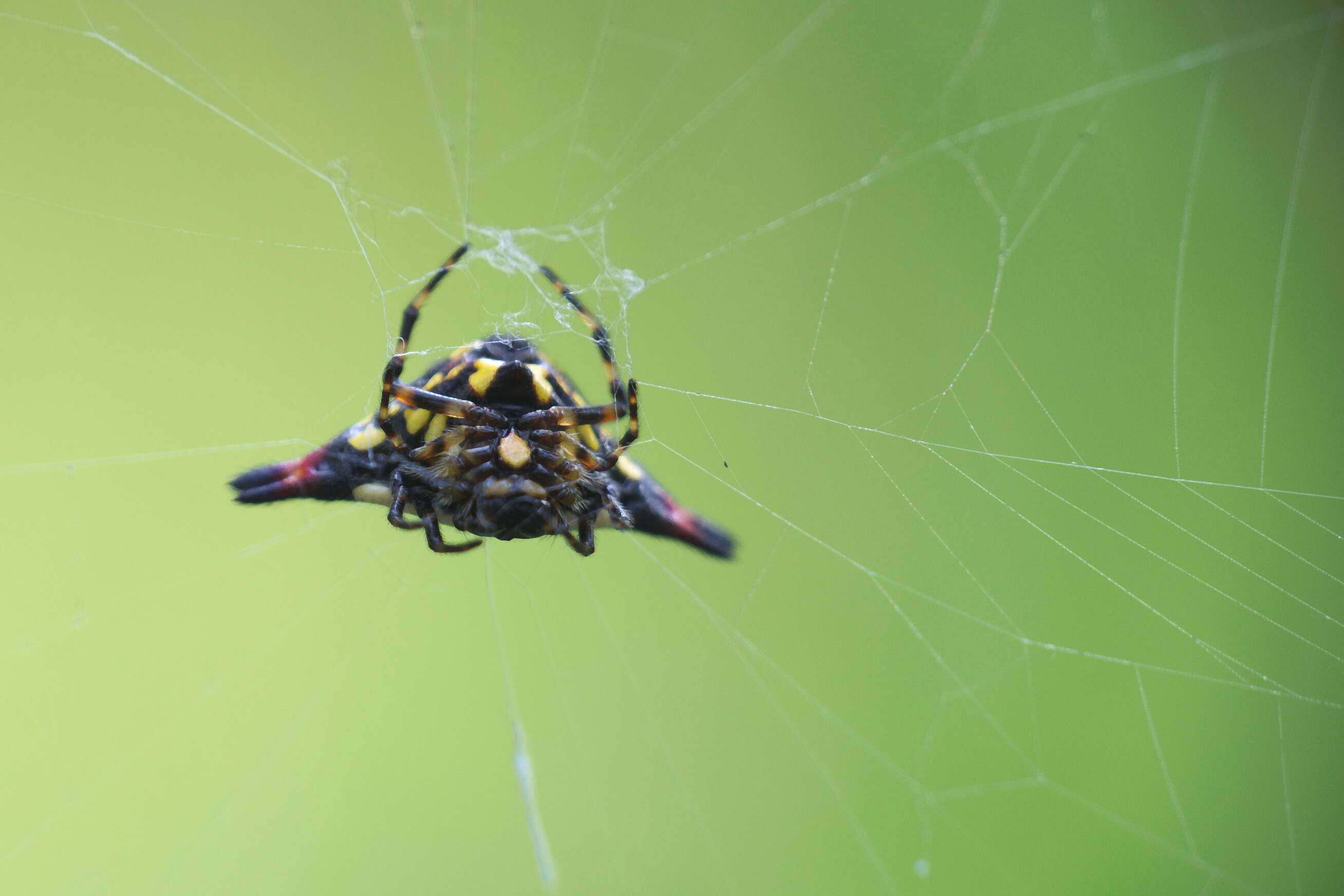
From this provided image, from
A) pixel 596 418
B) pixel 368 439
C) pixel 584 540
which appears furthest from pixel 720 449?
pixel 368 439

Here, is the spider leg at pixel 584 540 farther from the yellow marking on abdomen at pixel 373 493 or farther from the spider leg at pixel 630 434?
the yellow marking on abdomen at pixel 373 493

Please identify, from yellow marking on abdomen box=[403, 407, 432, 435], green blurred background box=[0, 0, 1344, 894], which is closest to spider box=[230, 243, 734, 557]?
yellow marking on abdomen box=[403, 407, 432, 435]

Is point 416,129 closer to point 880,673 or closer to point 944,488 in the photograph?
point 944,488

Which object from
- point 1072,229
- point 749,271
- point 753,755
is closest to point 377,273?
point 749,271

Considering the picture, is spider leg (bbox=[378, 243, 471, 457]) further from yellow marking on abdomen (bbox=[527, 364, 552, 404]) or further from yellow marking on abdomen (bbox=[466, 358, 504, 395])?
yellow marking on abdomen (bbox=[527, 364, 552, 404])

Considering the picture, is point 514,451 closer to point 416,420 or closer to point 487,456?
point 487,456

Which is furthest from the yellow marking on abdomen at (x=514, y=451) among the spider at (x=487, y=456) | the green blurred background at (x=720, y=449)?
the green blurred background at (x=720, y=449)
